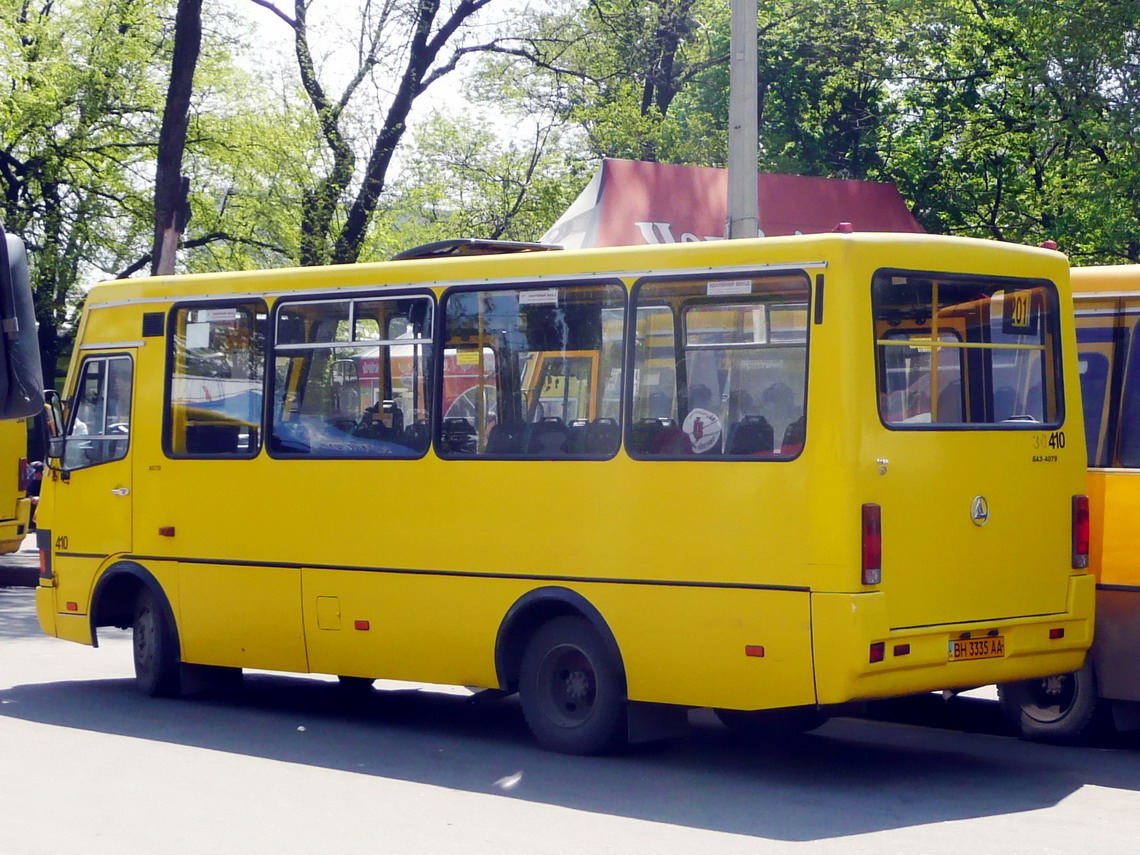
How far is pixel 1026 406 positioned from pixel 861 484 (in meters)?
1.52

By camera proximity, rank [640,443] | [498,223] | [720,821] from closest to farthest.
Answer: [720,821]
[640,443]
[498,223]

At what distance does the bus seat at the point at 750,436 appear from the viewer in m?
8.17

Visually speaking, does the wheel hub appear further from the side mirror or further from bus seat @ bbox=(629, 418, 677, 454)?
the side mirror

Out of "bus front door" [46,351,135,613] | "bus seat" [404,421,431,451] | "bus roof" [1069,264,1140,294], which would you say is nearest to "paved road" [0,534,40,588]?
"bus front door" [46,351,135,613]

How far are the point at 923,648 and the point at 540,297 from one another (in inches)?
114

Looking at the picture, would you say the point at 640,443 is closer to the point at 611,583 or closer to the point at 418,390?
the point at 611,583

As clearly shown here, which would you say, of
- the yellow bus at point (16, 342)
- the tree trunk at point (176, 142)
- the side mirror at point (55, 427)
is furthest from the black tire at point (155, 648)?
the tree trunk at point (176, 142)

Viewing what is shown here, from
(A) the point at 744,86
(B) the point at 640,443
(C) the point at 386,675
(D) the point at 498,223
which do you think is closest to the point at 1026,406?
(B) the point at 640,443

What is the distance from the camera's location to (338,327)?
10.3m

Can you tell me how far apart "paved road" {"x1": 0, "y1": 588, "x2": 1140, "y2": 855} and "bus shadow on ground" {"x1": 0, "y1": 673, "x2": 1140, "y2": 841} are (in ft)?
0.08

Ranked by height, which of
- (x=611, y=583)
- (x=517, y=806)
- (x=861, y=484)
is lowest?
(x=517, y=806)

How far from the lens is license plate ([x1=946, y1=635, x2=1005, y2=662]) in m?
8.20

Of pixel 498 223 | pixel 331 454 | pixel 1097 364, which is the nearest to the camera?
pixel 1097 364

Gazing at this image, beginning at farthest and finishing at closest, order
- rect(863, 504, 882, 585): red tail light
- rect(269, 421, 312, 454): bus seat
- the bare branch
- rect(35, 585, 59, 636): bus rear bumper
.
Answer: the bare branch, rect(35, 585, 59, 636): bus rear bumper, rect(269, 421, 312, 454): bus seat, rect(863, 504, 882, 585): red tail light
